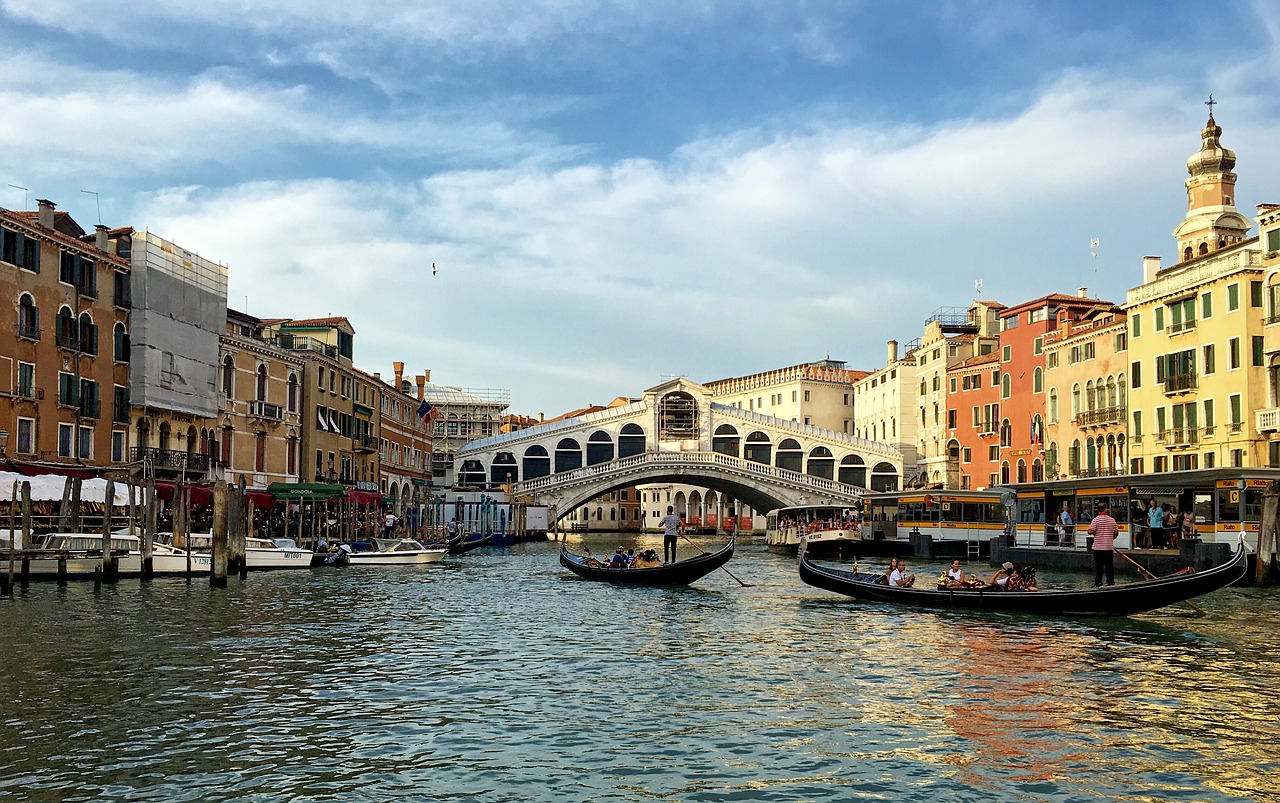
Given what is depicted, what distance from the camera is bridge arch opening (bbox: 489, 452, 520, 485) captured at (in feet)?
215

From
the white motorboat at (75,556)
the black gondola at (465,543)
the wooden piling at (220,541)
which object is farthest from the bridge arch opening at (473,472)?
the wooden piling at (220,541)

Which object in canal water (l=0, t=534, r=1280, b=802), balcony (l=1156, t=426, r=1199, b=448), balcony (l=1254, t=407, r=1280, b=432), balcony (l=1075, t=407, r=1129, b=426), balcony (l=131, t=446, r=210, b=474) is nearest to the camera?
canal water (l=0, t=534, r=1280, b=802)

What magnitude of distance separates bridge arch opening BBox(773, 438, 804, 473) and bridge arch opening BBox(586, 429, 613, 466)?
28.9 feet

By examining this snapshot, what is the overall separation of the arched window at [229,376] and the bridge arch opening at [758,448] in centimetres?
3347

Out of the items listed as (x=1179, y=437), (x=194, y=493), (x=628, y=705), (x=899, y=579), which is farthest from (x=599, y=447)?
(x=628, y=705)

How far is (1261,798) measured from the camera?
8.79 meters

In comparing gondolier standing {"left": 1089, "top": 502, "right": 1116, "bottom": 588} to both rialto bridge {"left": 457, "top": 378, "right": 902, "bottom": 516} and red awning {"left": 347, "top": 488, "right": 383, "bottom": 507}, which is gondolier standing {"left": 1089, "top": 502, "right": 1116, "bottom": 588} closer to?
red awning {"left": 347, "top": 488, "right": 383, "bottom": 507}

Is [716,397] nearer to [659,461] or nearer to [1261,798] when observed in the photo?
[659,461]

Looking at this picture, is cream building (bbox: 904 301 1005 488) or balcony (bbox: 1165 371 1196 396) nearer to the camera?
balcony (bbox: 1165 371 1196 396)

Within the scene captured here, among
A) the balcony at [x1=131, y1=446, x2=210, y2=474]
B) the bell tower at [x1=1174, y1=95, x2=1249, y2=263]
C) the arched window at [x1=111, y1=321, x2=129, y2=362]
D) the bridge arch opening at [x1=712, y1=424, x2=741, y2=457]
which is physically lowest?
the balcony at [x1=131, y1=446, x2=210, y2=474]

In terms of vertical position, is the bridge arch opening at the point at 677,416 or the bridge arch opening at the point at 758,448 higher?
the bridge arch opening at the point at 677,416

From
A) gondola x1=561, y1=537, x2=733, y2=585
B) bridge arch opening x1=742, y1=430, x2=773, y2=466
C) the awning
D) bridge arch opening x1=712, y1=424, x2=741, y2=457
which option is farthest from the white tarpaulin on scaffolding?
bridge arch opening x1=742, y1=430, x2=773, y2=466

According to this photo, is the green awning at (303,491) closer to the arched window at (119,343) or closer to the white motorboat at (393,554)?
the white motorboat at (393,554)

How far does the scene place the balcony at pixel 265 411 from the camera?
4066 centimetres
